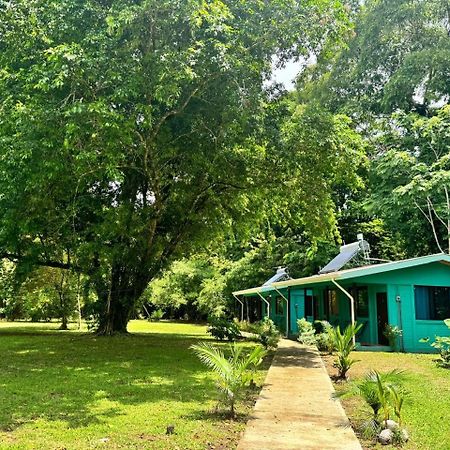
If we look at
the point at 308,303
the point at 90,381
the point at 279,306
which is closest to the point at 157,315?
the point at 279,306

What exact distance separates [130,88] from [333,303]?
13.0 m

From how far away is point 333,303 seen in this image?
19.4 metres

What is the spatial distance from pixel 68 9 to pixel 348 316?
13.2 metres

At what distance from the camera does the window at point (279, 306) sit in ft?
84.0

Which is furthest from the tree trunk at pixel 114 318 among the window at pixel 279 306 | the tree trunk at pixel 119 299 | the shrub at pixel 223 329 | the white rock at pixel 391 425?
the white rock at pixel 391 425

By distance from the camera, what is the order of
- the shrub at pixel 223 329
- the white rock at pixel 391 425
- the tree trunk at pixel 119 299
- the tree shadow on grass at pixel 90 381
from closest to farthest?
the white rock at pixel 391 425 < the tree shadow on grass at pixel 90 381 < the tree trunk at pixel 119 299 < the shrub at pixel 223 329

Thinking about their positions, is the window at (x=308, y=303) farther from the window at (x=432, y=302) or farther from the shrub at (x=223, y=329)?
the window at (x=432, y=302)

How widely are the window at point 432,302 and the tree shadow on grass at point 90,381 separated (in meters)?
7.35

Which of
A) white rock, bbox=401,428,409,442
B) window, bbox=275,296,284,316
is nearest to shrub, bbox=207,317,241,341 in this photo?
window, bbox=275,296,284,316

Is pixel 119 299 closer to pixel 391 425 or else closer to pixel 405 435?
pixel 391 425

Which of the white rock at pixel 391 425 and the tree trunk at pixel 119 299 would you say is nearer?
the white rock at pixel 391 425

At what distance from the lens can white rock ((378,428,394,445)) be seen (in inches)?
216

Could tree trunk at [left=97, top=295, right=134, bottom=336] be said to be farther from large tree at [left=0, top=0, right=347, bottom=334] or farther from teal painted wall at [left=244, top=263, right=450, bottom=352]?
teal painted wall at [left=244, top=263, right=450, bottom=352]

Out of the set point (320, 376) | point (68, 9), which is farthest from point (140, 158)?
point (320, 376)
